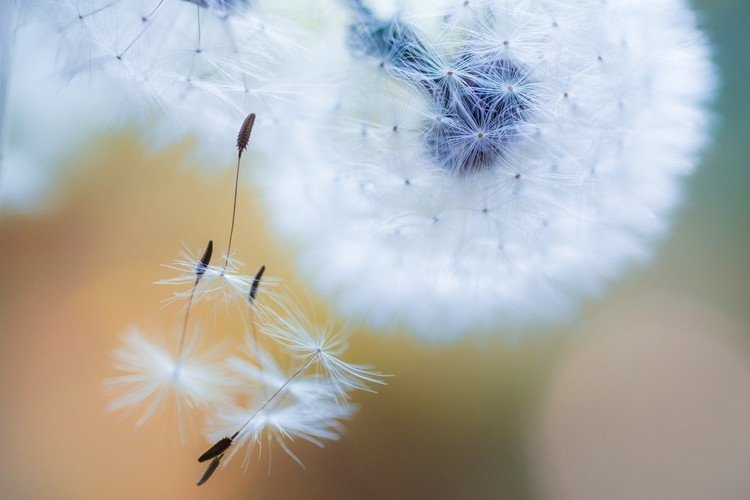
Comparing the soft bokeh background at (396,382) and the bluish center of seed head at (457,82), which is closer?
the bluish center of seed head at (457,82)

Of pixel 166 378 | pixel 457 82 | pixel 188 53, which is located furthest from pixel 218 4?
pixel 166 378

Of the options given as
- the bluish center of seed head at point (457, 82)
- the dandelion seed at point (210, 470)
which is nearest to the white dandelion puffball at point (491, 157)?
the bluish center of seed head at point (457, 82)

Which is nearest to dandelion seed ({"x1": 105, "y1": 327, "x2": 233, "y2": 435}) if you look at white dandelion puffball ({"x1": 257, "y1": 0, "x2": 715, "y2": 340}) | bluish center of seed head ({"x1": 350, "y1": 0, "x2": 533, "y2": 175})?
white dandelion puffball ({"x1": 257, "y1": 0, "x2": 715, "y2": 340})

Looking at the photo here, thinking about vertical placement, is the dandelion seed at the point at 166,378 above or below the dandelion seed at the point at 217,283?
below

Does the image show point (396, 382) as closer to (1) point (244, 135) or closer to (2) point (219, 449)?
(2) point (219, 449)


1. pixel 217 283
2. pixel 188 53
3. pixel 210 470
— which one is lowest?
pixel 210 470

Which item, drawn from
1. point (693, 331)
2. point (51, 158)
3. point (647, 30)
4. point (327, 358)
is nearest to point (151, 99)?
point (51, 158)

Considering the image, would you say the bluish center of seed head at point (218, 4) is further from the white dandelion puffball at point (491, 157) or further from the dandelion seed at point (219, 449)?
the dandelion seed at point (219, 449)

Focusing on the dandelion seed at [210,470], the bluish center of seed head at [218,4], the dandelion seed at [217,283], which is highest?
the bluish center of seed head at [218,4]
